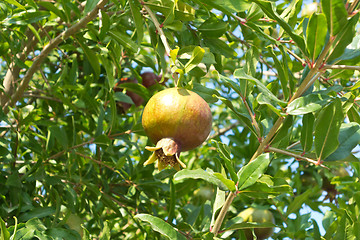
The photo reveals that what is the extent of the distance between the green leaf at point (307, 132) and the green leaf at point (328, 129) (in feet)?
0.18

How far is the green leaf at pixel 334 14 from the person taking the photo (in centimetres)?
97

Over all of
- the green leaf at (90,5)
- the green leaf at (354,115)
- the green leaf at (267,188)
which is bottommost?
the green leaf at (267,188)

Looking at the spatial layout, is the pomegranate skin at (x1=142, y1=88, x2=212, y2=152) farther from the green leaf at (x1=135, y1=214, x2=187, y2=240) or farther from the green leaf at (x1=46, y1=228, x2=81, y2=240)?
the green leaf at (x1=46, y1=228, x2=81, y2=240)

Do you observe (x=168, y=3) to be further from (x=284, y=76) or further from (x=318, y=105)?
(x=318, y=105)

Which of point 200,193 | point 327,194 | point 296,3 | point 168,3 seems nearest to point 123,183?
point 200,193

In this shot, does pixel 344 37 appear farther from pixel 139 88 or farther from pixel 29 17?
pixel 29 17

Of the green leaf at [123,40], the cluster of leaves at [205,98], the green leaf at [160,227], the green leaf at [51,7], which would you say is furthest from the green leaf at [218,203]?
the green leaf at [51,7]

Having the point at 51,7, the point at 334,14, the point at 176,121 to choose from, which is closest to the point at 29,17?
the point at 51,7

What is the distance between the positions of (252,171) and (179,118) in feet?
0.70

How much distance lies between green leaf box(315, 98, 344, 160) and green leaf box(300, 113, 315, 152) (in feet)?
0.18

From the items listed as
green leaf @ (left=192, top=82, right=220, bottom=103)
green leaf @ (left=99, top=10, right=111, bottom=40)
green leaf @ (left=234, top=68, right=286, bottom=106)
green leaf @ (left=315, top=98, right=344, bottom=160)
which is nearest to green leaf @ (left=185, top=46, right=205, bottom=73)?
green leaf @ (left=234, top=68, right=286, bottom=106)

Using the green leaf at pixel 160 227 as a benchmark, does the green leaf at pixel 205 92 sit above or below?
above

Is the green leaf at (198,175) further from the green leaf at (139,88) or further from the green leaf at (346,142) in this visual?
the green leaf at (139,88)

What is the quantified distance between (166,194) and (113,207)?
14.0 inches
